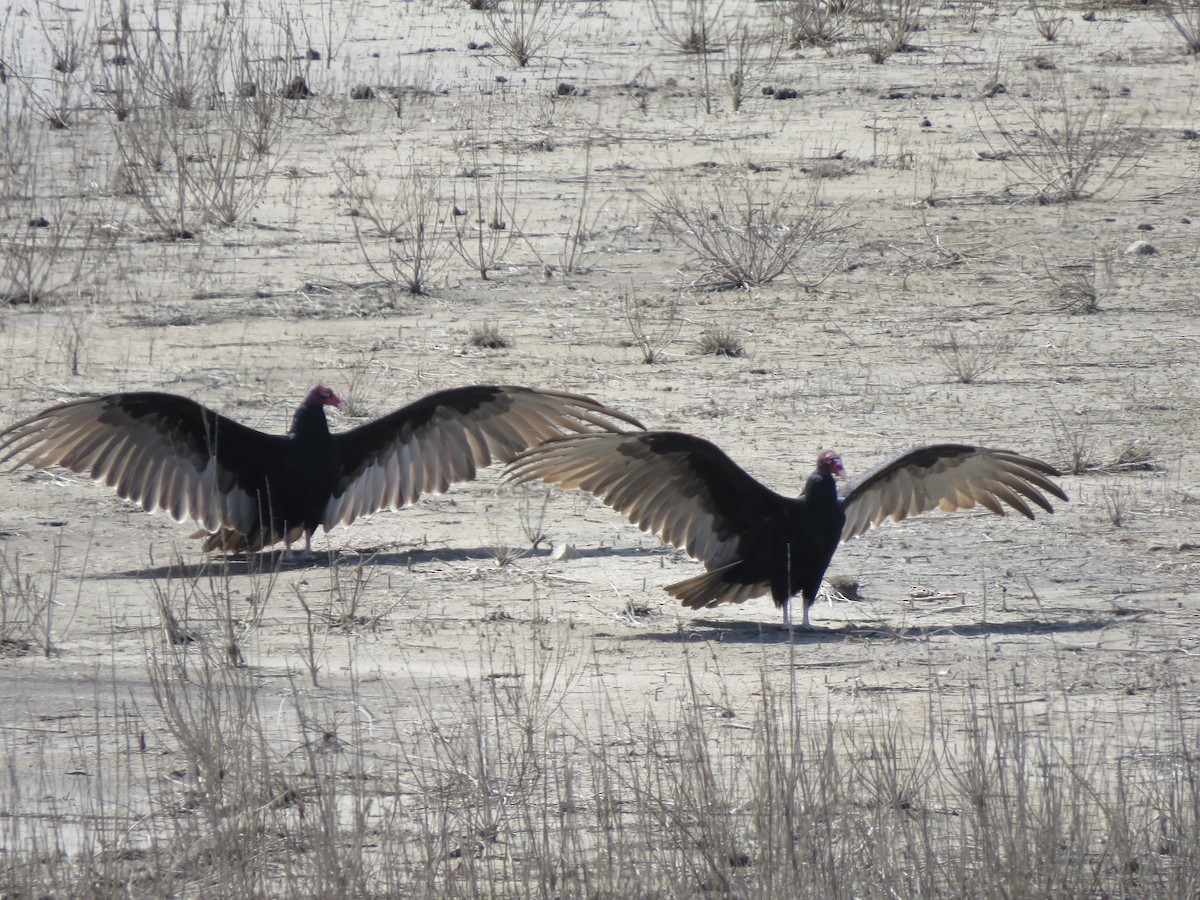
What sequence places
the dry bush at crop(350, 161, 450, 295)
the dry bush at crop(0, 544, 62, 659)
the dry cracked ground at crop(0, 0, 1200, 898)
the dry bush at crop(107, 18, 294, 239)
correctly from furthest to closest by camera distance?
1. the dry bush at crop(107, 18, 294, 239)
2. the dry bush at crop(350, 161, 450, 295)
3. the dry bush at crop(0, 544, 62, 659)
4. the dry cracked ground at crop(0, 0, 1200, 898)

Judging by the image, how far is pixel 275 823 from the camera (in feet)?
13.0

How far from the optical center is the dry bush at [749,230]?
10.5 metres

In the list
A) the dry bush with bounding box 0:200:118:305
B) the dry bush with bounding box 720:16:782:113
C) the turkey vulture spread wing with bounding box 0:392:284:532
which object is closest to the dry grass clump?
the turkey vulture spread wing with bounding box 0:392:284:532

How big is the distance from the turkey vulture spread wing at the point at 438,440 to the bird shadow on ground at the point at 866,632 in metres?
1.24

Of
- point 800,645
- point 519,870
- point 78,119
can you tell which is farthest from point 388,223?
point 519,870

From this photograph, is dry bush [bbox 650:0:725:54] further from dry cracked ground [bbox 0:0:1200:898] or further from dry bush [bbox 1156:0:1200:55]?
dry bush [bbox 1156:0:1200:55]

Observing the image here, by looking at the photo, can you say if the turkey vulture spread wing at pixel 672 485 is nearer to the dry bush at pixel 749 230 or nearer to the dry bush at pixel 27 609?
the dry bush at pixel 27 609

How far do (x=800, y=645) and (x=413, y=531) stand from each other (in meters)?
2.01

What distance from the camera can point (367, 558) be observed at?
669cm

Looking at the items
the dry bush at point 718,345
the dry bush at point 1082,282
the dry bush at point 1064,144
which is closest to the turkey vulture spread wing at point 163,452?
the dry bush at point 718,345

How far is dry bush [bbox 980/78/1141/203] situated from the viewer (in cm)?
1202

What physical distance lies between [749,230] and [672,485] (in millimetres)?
4582

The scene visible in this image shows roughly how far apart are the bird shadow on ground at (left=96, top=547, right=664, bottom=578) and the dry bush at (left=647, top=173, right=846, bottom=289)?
3888 mm

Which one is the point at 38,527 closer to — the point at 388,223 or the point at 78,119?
the point at 388,223
